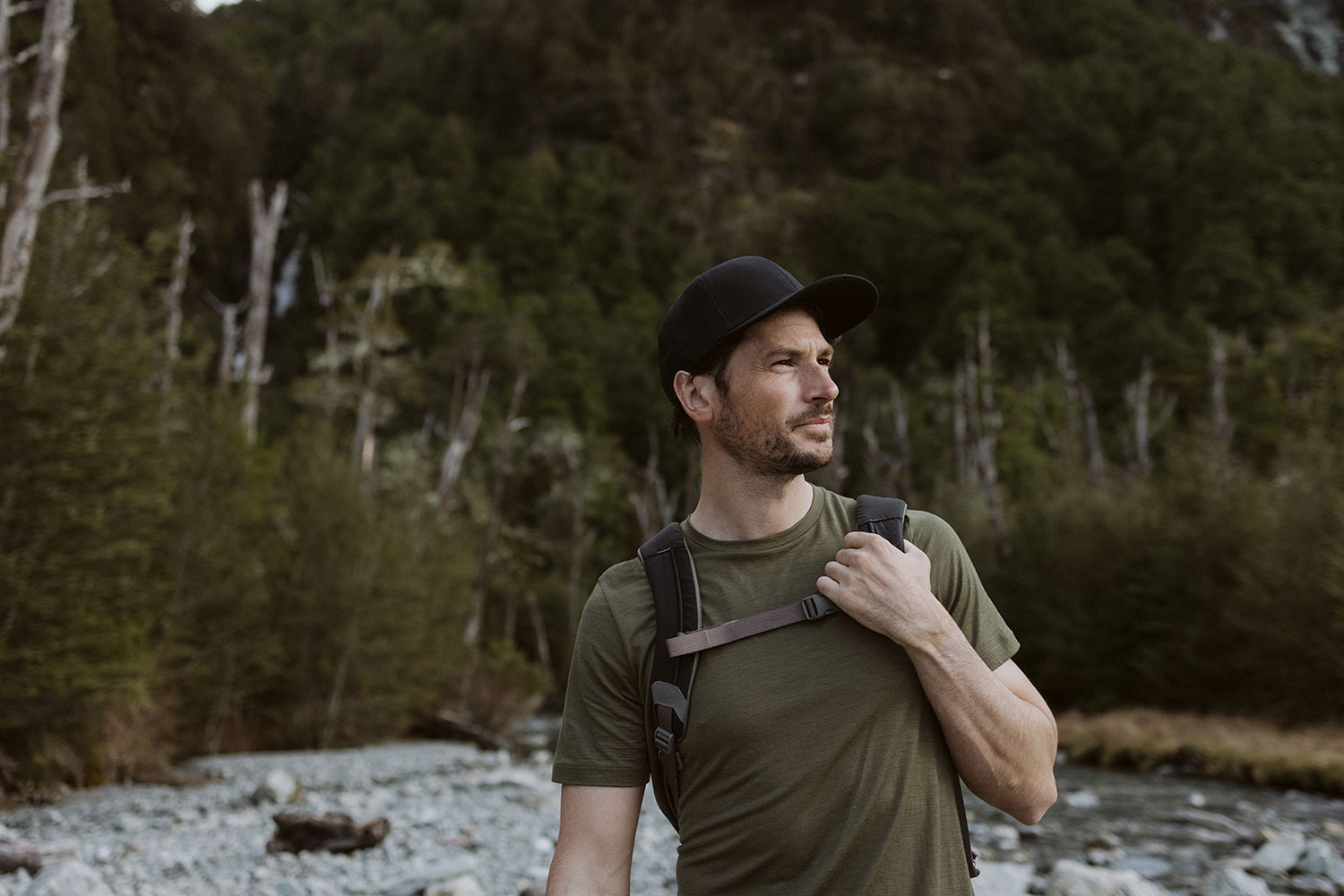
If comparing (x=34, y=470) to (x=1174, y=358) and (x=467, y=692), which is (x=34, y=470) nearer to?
(x=467, y=692)

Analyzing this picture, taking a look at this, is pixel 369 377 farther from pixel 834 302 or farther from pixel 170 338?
pixel 834 302

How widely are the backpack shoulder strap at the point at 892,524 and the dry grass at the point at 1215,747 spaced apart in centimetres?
1682

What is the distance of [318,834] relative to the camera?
8242 millimetres

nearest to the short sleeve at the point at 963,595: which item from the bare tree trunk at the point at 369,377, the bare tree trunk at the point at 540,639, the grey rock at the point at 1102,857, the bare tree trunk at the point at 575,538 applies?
the grey rock at the point at 1102,857

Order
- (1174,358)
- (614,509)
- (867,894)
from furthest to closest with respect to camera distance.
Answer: (1174,358) < (614,509) < (867,894)

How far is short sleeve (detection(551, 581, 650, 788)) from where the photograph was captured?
1.91m

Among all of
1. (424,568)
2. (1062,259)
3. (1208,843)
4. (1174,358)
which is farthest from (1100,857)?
(1062,259)

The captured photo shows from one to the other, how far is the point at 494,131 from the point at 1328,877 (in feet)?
248

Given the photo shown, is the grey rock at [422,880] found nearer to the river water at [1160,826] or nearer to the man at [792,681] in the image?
the man at [792,681]

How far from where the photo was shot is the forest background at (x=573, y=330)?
12.1m

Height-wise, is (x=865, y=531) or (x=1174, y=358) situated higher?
(x=1174, y=358)

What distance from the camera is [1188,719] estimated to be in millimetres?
20766

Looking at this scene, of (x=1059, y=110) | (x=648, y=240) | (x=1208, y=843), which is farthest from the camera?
(x=1059, y=110)

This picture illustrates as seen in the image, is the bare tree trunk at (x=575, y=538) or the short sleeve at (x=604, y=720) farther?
the bare tree trunk at (x=575, y=538)
